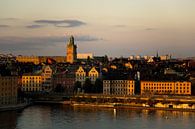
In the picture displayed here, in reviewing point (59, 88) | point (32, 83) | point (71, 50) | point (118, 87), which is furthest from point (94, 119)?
point (71, 50)

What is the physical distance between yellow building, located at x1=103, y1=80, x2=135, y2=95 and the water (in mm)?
4405

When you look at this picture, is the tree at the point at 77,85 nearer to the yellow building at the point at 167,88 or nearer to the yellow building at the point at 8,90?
the yellow building at the point at 167,88

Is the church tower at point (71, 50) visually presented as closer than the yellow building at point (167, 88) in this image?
No

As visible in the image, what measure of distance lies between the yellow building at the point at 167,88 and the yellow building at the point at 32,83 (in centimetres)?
561

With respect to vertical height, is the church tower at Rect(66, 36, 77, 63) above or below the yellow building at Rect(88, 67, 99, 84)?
above

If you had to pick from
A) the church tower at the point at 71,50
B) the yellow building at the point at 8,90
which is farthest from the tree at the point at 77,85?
the church tower at the point at 71,50

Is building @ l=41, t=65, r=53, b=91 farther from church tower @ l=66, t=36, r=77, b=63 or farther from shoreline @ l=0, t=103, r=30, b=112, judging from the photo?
church tower @ l=66, t=36, r=77, b=63

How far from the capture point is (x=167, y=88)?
2278 centimetres

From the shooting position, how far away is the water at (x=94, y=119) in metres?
14.2

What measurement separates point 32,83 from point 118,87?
4.77 m

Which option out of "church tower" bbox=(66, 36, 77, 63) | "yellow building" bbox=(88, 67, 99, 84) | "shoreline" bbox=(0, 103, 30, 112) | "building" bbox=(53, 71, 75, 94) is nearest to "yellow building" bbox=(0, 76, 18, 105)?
"shoreline" bbox=(0, 103, 30, 112)

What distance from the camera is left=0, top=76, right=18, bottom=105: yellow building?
18.7 m

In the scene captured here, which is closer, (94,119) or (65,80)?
(94,119)

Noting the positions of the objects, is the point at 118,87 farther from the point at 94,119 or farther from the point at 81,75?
the point at 94,119
